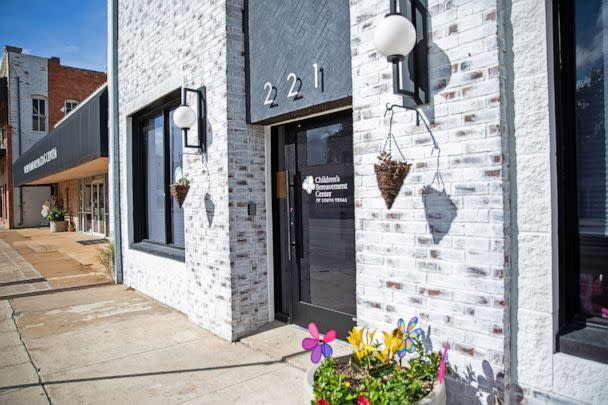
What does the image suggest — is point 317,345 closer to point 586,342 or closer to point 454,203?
point 454,203

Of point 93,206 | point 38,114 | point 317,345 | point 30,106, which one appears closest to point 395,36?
point 317,345

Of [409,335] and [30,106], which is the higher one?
[30,106]

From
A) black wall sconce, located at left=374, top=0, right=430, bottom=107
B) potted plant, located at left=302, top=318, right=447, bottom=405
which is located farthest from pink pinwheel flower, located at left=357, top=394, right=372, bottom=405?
black wall sconce, located at left=374, top=0, right=430, bottom=107

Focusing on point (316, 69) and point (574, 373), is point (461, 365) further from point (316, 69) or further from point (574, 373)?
point (316, 69)

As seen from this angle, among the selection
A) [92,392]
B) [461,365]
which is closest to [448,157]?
[461,365]

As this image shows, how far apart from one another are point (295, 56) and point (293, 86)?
10.8 inches

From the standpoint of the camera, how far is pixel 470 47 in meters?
2.38

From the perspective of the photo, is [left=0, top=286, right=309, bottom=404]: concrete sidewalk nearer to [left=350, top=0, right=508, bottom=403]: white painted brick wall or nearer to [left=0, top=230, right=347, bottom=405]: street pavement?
[left=0, top=230, right=347, bottom=405]: street pavement

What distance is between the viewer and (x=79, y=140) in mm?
8992

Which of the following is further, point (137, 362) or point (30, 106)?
point (30, 106)

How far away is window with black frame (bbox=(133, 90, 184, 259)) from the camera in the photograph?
19.8ft

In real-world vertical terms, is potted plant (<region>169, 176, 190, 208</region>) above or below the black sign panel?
below

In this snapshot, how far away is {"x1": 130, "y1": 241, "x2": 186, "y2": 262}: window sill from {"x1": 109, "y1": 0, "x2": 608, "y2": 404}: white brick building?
865 millimetres

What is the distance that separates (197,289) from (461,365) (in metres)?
3.32
